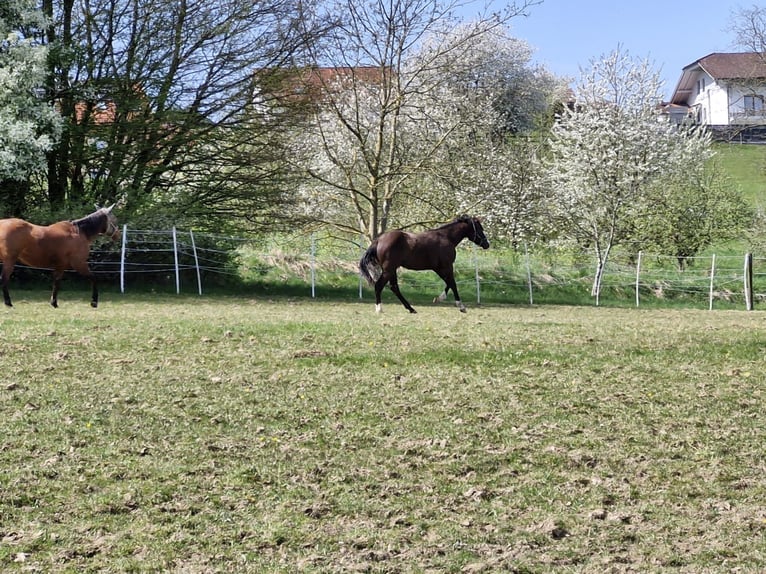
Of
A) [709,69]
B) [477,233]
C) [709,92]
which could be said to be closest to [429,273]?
[477,233]

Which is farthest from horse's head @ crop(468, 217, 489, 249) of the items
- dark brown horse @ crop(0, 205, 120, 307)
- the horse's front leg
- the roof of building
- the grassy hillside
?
the roof of building

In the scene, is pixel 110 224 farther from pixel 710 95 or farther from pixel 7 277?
pixel 710 95

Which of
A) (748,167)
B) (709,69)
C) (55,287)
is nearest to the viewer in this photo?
(55,287)

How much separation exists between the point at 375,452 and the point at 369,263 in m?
9.99

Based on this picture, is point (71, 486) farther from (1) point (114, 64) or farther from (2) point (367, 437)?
(1) point (114, 64)

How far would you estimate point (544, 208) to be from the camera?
27.6 metres

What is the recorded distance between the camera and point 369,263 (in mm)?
16453

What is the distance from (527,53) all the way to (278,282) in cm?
3380

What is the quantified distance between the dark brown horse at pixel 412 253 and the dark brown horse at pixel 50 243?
15.9ft

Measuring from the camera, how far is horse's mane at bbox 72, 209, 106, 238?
50.9ft

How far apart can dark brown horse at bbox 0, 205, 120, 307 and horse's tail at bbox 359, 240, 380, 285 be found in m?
4.65

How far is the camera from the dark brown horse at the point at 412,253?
53.5 feet

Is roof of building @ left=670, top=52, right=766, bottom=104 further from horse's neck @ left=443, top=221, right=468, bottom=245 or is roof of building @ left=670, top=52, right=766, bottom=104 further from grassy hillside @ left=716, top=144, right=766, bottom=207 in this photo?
horse's neck @ left=443, top=221, right=468, bottom=245

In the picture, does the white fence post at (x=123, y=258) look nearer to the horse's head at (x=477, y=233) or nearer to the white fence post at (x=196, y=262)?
the white fence post at (x=196, y=262)
